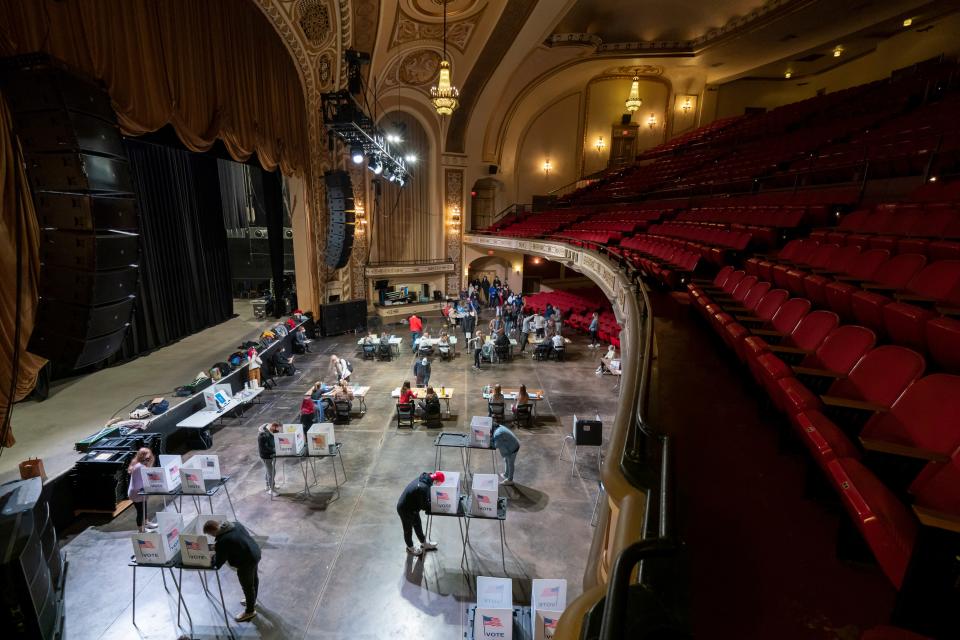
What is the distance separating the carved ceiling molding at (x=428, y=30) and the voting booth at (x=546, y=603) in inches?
540

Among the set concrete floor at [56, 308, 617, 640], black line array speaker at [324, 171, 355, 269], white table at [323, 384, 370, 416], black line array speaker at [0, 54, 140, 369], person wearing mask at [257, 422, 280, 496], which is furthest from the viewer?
black line array speaker at [324, 171, 355, 269]

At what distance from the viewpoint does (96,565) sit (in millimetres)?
4660

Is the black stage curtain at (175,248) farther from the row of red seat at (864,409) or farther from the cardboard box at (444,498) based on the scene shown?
the row of red seat at (864,409)

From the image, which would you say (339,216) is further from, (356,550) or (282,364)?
(356,550)

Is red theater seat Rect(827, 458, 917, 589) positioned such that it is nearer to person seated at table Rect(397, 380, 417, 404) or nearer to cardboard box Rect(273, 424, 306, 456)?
cardboard box Rect(273, 424, 306, 456)

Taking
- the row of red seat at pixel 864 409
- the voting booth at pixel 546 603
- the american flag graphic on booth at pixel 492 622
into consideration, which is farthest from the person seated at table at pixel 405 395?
the row of red seat at pixel 864 409

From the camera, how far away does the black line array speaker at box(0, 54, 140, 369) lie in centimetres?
384

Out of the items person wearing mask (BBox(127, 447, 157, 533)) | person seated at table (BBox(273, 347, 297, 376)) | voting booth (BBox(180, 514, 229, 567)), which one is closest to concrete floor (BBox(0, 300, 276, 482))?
person wearing mask (BBox(127, 447, 157, 533))

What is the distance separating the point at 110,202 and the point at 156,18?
4030 millimetres

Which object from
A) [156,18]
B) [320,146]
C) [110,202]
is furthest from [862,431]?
[320,146]

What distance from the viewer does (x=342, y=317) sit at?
550 inches

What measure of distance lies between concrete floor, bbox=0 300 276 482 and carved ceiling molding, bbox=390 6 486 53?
9978 mm

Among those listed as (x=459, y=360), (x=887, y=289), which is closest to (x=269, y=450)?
(x=459, y=360)

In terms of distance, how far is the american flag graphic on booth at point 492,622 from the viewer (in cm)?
350
